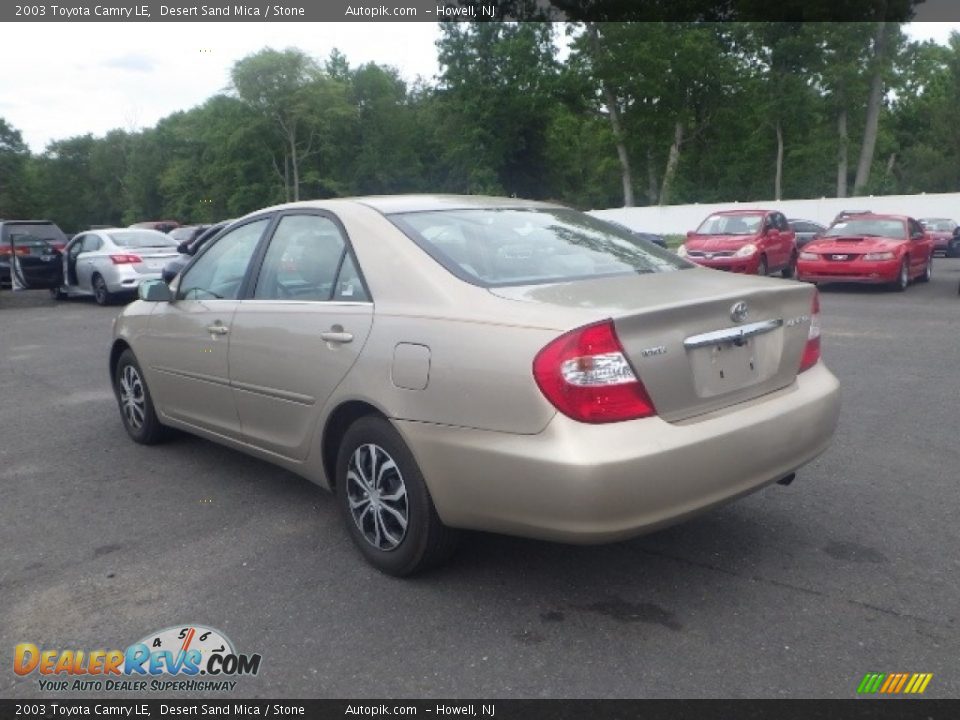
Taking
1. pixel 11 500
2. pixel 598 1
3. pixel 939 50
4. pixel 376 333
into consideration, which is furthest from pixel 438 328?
pixel 939 50

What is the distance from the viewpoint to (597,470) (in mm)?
2932

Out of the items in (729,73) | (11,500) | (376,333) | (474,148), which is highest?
(729,73)

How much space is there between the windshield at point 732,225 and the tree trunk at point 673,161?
1476 inches

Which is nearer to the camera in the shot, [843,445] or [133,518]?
[133,518]

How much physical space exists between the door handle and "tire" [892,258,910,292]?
14553 mm

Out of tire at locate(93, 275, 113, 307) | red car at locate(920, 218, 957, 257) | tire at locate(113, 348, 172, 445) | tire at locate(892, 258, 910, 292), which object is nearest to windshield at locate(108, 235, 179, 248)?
tire at locate(93, 275, 113, 307)

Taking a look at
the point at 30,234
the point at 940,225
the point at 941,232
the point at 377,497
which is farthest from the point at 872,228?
the point at 30,234

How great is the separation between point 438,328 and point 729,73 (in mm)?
55960

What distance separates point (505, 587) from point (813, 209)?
39692 millimetres

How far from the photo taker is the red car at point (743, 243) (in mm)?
16234

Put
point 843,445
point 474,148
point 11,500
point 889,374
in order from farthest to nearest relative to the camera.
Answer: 1. point 474,148
2. point 889,374
3. point 843,445
4. point 11,500

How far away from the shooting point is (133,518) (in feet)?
14.8

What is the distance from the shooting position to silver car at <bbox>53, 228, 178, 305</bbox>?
54.0 ft

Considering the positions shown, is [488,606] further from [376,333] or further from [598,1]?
[598,1]
